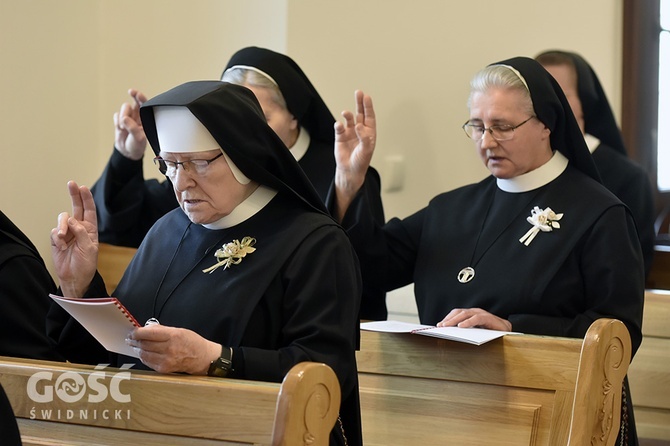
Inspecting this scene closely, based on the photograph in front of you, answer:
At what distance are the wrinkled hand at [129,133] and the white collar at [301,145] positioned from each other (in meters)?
0.65

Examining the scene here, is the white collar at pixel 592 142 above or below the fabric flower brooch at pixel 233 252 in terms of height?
above

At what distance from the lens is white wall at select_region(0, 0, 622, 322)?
5.08 meters

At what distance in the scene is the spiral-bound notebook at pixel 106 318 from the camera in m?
2.37

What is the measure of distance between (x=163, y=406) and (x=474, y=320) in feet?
4.15

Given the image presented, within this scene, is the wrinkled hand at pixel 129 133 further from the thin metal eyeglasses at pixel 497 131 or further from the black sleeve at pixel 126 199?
the thin metal eyeglasses at pixel 497 131

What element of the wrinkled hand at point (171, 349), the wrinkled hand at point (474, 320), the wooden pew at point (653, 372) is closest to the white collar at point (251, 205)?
the wrinkled hand at point (171, 349)

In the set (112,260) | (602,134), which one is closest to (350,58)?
(602,134)

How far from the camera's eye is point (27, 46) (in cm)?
516

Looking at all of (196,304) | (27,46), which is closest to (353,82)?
(27,46)

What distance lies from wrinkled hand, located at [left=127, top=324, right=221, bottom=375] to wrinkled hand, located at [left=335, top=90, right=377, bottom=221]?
1.36 metres

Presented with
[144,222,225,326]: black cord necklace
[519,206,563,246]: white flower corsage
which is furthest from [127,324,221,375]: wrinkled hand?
[519,206,563,246]: white flower corsage

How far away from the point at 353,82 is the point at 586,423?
9.49 feet

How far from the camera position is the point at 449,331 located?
301cm

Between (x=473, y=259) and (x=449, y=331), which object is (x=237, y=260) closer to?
(x=449, y=331)
